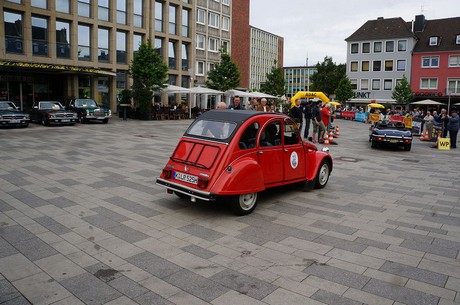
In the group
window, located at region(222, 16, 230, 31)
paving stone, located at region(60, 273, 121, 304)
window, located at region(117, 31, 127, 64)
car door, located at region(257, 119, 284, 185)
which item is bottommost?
paving stone, located at region(60, 273, 121, 304)

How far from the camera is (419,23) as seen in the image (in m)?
64.1

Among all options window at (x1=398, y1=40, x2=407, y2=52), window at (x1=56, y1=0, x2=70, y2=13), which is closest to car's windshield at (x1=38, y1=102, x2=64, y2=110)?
window at (x1=56, y1=0, x2=70, y2=13)

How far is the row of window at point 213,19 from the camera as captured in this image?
47969mm

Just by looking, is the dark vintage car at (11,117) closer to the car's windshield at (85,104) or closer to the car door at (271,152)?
the car's windshield at (85,104)

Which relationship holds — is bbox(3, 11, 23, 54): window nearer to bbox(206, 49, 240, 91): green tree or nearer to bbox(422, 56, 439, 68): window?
bbox(206, 49, 240, 91): green tree

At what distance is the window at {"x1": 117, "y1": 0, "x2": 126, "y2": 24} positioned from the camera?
36688mm

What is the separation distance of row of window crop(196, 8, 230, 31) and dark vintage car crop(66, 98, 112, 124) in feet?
79.2

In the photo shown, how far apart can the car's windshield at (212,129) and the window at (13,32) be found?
27.6 m

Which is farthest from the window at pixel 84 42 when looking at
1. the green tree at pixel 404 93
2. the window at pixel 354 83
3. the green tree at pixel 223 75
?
the window at pixel 354 83

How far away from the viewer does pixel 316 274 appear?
15.6 feet

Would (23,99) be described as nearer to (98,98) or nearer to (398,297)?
(98,98)

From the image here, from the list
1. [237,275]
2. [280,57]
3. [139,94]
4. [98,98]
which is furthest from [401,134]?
[280,57]

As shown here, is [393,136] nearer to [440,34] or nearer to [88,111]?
[88,111]

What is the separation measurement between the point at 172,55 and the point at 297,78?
11631 centimetres
